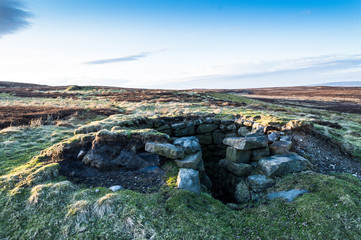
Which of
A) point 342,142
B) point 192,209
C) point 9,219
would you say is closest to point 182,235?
point 192,209

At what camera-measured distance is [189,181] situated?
22.8 feet

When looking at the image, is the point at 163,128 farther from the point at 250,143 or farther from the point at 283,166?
the point at 283,166

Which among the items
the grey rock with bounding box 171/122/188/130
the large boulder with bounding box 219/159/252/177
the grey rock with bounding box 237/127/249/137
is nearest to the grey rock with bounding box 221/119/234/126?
the grey rock with bounding box 237/127/249/137

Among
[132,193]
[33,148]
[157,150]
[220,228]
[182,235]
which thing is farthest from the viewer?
[33,148]

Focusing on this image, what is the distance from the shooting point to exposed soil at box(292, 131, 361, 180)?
364 inches

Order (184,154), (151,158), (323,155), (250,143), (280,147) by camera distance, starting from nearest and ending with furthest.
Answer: (151,158)
(184,154)
(250,143)
(280,147)
(323,155)

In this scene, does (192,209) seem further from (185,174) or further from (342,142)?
(342,142)

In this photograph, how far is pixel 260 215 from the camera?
5.97 meters

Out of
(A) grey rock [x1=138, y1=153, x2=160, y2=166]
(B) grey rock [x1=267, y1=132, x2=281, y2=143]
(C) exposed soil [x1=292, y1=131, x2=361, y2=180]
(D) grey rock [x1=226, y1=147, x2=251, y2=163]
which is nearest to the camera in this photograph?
(A) grey rock [x1=138, y1=153, x2=160, y2=166]

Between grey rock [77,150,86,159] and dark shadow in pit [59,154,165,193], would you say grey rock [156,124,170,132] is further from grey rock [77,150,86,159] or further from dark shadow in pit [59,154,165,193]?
grey rock [77,150,86,159]

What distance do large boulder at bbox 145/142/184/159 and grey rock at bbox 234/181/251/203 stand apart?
2.86 m

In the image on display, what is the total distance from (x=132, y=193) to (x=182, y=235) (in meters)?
2.18

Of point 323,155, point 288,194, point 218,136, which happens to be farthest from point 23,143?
point 323,155

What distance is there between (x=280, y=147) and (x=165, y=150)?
564cm
